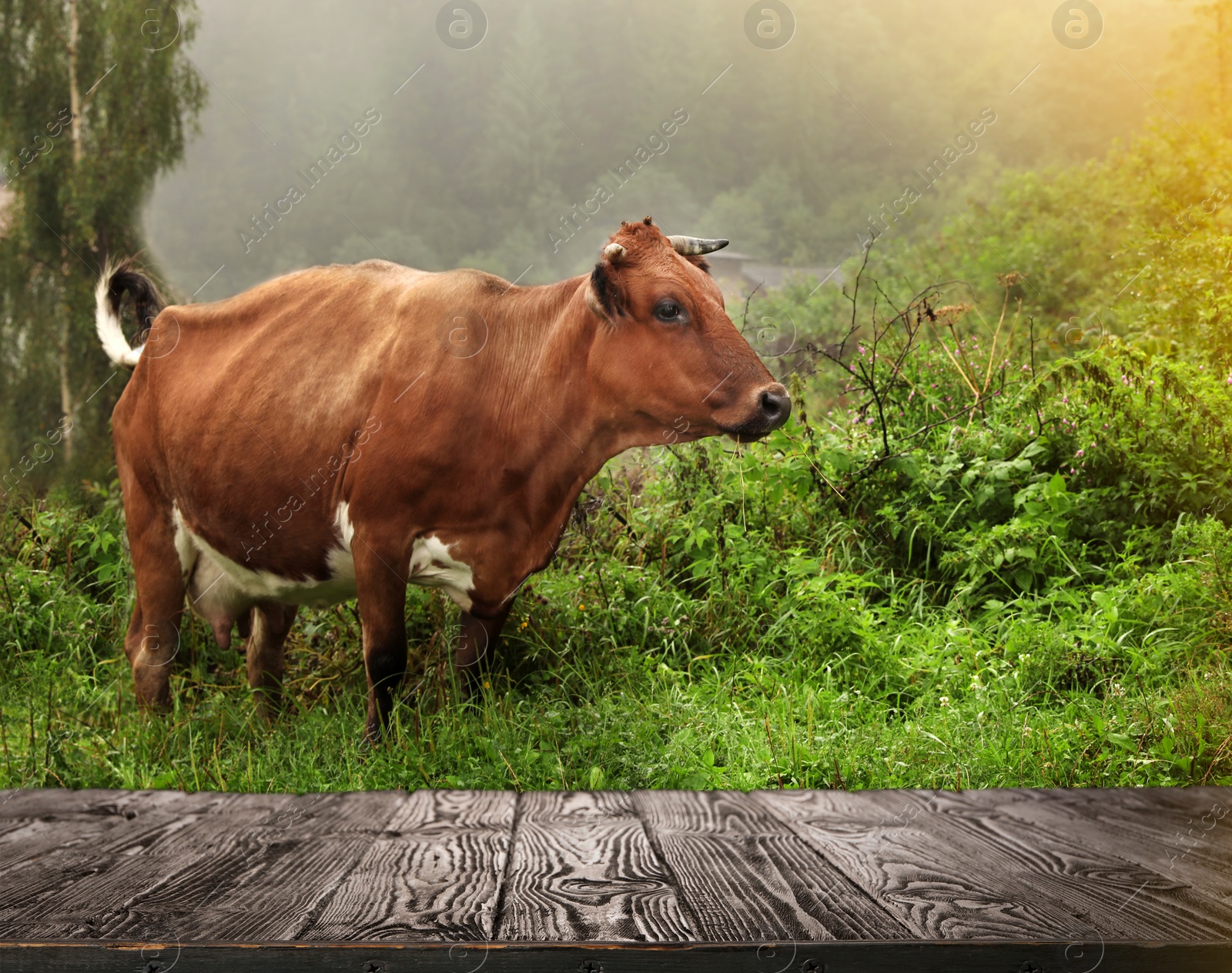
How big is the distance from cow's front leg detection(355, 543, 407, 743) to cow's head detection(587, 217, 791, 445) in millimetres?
940

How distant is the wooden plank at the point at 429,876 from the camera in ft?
5.08

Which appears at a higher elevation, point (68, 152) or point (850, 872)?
point (68, 152)

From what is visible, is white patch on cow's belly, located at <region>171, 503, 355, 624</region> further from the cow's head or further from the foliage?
the foliage

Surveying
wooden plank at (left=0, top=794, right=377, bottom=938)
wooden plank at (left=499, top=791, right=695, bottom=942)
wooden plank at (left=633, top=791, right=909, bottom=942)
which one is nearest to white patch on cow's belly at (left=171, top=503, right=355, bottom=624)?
wooden plank at (left=0, top=794, right=377, bottom=938)

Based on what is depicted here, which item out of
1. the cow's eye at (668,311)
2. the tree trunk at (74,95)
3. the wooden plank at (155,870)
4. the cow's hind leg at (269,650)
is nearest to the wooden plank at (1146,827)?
the wooden plank at (155,870)

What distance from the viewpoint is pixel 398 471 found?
3.51 meters

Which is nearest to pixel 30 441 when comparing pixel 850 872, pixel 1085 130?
pixel 850 872

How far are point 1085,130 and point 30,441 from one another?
10.5 meters

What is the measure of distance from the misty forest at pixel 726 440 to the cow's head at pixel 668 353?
0.36m

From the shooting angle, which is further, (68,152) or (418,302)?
(68,152)

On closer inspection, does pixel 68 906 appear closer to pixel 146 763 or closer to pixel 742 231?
pixel 146 763

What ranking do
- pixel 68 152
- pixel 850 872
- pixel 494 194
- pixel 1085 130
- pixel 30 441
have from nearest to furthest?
pixel 850 872 → pixel 494 194 → pixel 30 441 → pixel 68 152 → pixel 1085 130

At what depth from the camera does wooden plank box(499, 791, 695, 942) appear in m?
1.55

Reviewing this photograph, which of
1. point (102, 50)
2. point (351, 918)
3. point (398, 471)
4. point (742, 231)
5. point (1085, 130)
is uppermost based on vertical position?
point (102, 50)
